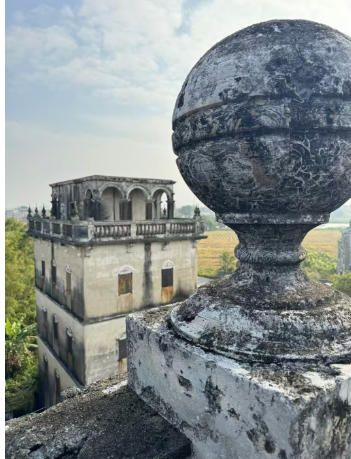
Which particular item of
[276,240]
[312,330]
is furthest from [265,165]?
[312,330]

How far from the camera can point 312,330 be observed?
1636 millimetres

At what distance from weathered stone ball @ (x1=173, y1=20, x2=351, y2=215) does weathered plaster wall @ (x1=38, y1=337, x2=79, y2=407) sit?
684 inches

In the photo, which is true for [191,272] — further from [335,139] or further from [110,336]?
[335,139]

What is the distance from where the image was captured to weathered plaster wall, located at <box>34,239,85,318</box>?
15.0 metres

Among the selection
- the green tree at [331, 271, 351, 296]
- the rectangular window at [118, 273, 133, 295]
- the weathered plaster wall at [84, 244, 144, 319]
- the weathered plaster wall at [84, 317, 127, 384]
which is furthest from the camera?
the green tree at [331, 271, 351, 296]

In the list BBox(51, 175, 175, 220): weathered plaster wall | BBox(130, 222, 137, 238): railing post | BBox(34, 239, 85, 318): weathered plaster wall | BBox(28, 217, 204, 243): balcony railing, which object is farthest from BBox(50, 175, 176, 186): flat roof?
BBox(34, 239, 85, 318): weathered plaster wall

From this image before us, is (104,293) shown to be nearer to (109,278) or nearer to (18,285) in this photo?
(109,278)

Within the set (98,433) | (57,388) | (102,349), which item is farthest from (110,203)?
(98,433)

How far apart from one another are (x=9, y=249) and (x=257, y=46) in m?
31.0

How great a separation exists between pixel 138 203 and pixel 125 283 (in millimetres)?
5744

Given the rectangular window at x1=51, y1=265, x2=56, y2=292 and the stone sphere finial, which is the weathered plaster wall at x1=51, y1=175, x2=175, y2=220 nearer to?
the rectangular window at x1=51, y1=265, x2=56, y2=292

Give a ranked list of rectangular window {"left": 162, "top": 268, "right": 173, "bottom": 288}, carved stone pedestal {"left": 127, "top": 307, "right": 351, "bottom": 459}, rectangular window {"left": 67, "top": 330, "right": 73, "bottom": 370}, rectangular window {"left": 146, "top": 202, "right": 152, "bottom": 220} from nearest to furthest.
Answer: carved stone pedestal {"left": 127, "top": 307, "right": 351, "bottom": 459}, rectangular window {"left": 67, "top": 330, "right": 73, "bottom": 370}, rectangular window {"left": 162, "top": 268, "right": 173, "bottom": 288}, rectangular window {"left": 146, "top": 202, "right": 152, "bottom": 220}

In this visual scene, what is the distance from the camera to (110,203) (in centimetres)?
1875

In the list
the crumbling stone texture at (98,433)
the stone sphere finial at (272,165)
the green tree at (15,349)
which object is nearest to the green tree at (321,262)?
the green tree at (15,349)
